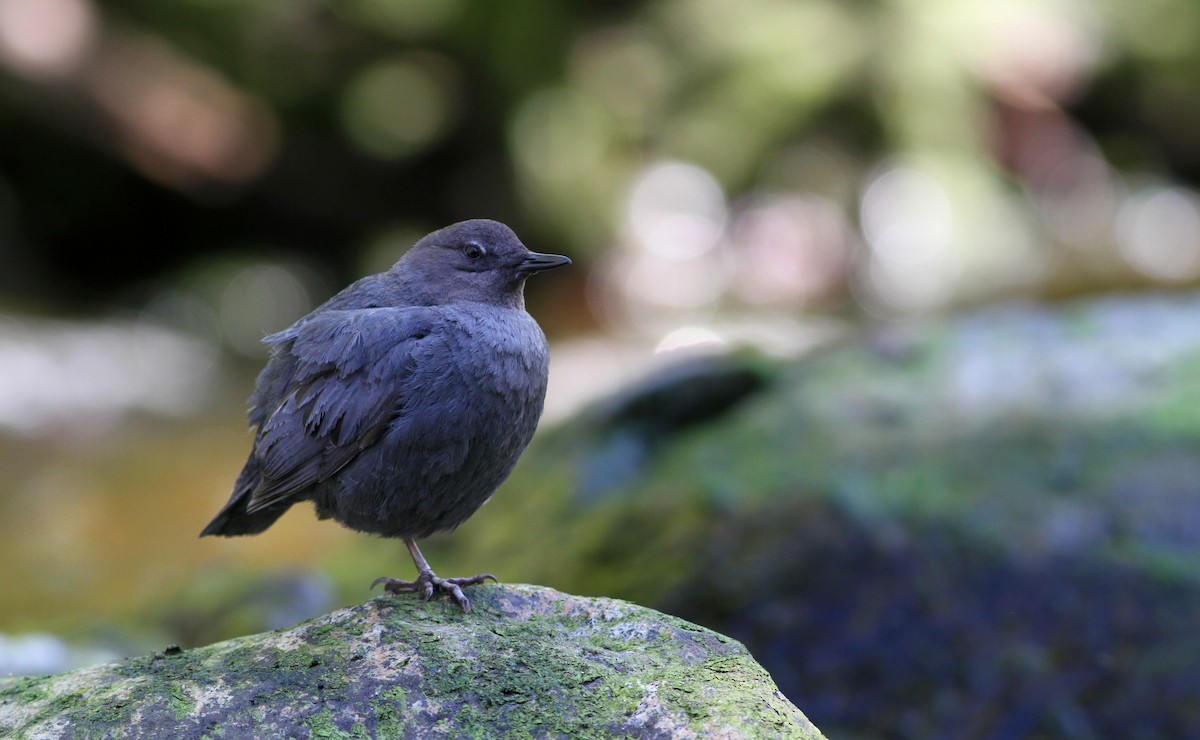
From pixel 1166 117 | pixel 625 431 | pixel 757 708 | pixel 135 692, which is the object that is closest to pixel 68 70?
pixel 625 431

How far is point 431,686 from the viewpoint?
8.74 ft

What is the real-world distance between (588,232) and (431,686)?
1024cm

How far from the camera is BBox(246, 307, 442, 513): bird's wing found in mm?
3287

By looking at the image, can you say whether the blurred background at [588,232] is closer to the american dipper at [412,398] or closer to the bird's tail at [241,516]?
the bird's tail at [241,516]

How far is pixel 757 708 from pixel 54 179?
1285 cm

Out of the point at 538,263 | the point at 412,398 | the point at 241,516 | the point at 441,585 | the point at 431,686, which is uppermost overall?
the point at 538,263

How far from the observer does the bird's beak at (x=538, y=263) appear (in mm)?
3592

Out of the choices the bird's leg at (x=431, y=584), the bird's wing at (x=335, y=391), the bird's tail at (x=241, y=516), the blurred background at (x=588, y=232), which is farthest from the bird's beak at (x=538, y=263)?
the blurred background at (x=588, y=232)

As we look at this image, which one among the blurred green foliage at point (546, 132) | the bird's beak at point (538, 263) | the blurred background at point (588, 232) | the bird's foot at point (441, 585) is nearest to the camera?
the bird's foot at point (441, 585)

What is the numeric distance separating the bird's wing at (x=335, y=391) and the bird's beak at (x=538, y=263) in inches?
15.3

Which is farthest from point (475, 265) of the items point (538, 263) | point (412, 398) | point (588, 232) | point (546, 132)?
point (546, 132)

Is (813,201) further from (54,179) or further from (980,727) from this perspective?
(980,727)

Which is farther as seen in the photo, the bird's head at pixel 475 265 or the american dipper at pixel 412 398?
the bird's head at pixel 475 265

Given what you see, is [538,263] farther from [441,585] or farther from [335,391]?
[441,585]
